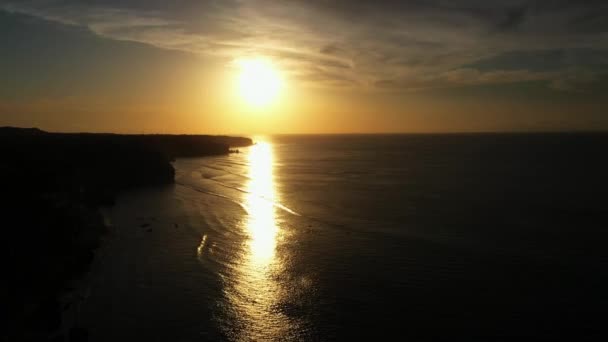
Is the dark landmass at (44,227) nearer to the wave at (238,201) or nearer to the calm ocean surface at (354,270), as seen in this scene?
the calm ocean surface at (354,270)

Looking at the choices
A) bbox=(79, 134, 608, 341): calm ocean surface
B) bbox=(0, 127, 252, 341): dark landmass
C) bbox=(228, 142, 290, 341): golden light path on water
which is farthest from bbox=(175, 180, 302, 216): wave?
bbox=(0, 127, 252, 341): dark landmass

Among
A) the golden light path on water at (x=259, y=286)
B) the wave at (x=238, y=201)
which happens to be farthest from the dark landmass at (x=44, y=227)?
the wave at (x=238, y=201)

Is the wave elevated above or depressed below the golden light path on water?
above

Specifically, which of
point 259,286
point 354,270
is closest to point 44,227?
point 259,286

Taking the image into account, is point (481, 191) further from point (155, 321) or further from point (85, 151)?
point (85, 151)

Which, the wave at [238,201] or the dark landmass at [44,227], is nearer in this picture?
the dark landmass at [44,227]

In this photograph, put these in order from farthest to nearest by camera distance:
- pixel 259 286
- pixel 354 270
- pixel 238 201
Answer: pixel 238 201
pixel 354 270
pixel 259 286

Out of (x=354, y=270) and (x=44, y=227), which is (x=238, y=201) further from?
(x=354, y=270)

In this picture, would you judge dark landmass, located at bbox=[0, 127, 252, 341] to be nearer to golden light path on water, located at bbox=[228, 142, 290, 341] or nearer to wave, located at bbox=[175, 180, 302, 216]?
golden light path on water, located at bbox=[228, 142, 290, 341]
